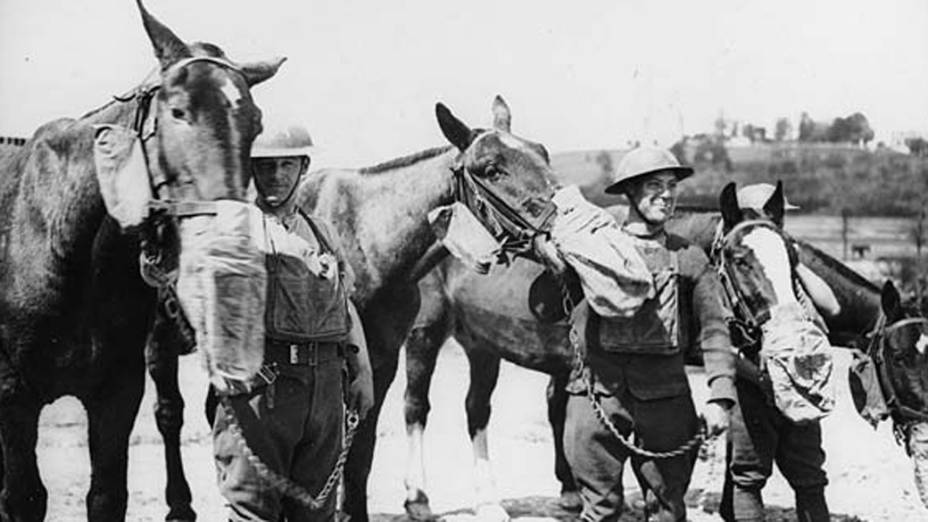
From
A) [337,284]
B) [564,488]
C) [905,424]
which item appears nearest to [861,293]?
[905,424]

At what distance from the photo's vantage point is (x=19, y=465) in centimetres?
385

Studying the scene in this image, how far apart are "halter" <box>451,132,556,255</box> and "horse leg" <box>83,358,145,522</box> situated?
6.29 feet

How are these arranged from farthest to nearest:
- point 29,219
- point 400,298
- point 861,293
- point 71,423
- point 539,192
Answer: point 71,423 < point 861,293 < point 400,298 < point 539,192 < point 29,219

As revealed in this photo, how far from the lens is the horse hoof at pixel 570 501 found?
746 centimetres

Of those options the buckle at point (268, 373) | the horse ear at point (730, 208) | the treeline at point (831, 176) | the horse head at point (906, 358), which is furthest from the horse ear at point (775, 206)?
the treeline at point (831, 176)

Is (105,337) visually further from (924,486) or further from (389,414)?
(389,414)

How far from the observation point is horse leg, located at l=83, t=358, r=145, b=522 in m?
3.91

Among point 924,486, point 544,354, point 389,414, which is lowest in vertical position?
point 389,414

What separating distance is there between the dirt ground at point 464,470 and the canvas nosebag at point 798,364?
2.98 feet

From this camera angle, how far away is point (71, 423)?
393 inches

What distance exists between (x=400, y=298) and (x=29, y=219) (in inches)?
83.2

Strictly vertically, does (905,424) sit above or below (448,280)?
below

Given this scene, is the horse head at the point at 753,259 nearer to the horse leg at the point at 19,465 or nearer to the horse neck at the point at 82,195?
the horse neck at the point at 82,195

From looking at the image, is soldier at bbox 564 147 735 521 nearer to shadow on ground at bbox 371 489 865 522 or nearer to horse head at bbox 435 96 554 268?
horse head at bbox 435 96 554 268
